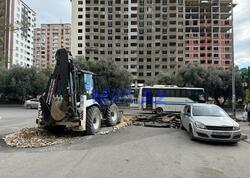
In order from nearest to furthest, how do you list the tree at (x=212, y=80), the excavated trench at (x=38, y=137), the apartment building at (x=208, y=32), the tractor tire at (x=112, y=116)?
the excavated trench at (x=38, y=137), the tractor tire at (x=112, y=116), the tree at (x=212, y=80), the apartment building at (x=208, y=32)

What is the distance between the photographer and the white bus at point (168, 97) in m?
28.0

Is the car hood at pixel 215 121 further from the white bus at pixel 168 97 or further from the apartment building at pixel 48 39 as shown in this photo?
the apartment building at pixel 48 39

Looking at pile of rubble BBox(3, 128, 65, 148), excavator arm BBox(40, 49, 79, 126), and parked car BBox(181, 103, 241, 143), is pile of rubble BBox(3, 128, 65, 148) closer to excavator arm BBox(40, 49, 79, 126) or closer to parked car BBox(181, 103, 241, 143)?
excavator arm BBox(40, 49, 79, 126)

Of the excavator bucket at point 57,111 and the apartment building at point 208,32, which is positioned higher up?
the apartment building at point 208,32

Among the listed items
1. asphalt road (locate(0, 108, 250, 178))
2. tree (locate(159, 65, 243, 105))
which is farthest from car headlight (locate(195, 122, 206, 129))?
tree (locate(159, 65, 243, 105))

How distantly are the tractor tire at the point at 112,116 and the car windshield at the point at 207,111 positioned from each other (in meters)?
4.71

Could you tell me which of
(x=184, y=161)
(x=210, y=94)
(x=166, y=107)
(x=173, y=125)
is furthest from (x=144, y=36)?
(x=184, y=161)

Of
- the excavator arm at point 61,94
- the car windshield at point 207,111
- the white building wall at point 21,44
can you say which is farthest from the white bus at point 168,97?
the white building wall at point 21,44

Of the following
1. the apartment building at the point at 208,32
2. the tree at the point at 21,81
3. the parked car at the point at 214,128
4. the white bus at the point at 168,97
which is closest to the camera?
the parked car at the point at 214,128

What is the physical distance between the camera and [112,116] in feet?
48.4

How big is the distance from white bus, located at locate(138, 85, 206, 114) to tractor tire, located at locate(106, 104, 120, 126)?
13.1 meters

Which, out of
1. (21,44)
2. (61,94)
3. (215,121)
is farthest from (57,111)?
(21,44)

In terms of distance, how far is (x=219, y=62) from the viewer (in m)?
101

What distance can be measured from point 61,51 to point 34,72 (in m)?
33.6
